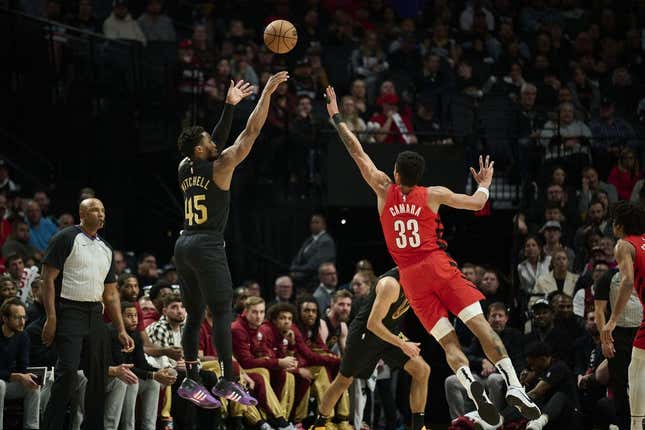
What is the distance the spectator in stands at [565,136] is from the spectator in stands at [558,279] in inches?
96.2

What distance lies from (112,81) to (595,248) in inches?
289

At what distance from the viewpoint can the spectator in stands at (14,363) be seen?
12383 millimetres

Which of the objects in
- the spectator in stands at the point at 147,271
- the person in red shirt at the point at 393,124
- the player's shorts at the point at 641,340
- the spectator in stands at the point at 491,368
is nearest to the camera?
the player's shorts at the point at 641,340

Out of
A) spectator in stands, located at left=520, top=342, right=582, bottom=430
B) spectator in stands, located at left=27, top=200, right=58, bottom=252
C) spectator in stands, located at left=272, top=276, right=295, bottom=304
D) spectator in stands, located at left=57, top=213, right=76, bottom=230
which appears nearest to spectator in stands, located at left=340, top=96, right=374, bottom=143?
spectator in stands, located at left=272, top=276, right=295, bottom=304

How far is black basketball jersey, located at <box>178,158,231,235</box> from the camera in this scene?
33.3ft

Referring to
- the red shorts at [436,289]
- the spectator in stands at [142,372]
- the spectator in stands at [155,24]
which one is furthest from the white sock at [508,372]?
the spectator in stands at [155,24]

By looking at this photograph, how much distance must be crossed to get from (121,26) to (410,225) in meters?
9.27

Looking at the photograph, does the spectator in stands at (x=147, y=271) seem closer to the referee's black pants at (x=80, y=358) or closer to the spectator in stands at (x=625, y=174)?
the referee's black pants at (x=80, y=358)

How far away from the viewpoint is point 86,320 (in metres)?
11.1

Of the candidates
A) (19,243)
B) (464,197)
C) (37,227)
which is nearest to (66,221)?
(37,227)

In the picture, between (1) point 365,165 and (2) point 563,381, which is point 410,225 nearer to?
(1) point 365,165

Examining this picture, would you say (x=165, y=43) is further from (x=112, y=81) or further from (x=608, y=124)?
(x=608, y=124)

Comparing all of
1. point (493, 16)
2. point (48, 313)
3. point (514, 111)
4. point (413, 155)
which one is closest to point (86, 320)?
point (48, 313)

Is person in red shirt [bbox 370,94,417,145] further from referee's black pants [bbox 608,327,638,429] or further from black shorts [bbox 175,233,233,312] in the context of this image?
black shorts [bbox 175,233,233,312]
